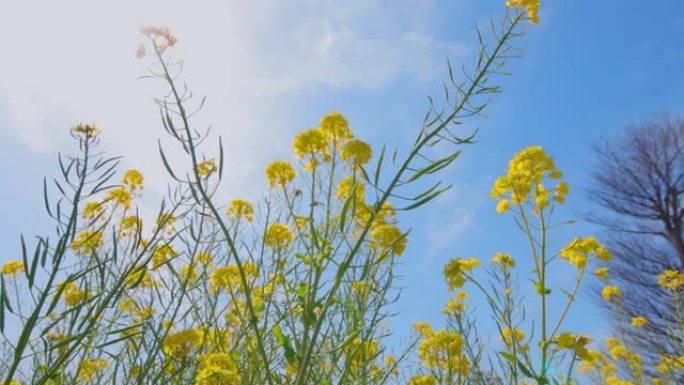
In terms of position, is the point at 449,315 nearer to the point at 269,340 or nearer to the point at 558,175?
the point at 558,175

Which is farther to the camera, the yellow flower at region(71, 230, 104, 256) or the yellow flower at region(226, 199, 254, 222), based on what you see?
the yellow flower at region(226, 199, 254, 222)

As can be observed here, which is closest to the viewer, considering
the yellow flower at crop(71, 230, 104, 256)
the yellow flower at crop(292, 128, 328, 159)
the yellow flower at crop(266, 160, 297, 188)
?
the yellow flower at crop(71, 230, 104, 256)

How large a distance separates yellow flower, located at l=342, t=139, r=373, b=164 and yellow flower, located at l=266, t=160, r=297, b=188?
0.44m

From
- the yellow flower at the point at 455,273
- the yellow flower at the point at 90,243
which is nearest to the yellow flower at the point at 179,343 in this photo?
the yellow flower at the point at 90,243

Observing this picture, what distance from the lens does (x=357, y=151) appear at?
6.72 feet

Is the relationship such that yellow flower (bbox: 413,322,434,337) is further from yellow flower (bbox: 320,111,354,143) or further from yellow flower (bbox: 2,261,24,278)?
yellow flower (bbox: 2,261,24,278)

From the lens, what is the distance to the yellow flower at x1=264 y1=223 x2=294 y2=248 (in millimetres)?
2273

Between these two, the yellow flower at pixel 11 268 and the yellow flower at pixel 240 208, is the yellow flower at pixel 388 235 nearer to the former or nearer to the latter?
the yellow flower at pixel 240 208

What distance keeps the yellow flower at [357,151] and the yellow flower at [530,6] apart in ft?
2.59

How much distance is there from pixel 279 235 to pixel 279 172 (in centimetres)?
30

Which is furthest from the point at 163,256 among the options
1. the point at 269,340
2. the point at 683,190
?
the point at 683,190

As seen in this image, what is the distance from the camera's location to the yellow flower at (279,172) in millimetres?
2412

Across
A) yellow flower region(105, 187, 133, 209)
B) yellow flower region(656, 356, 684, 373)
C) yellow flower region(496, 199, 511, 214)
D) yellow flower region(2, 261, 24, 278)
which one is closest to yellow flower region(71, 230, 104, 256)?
yellow flower region(105, 187, 133, 209)

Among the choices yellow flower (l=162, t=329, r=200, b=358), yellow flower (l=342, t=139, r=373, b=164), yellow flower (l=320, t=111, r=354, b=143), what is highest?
yellow flower (l=320, t=111, r=354, b=143)
